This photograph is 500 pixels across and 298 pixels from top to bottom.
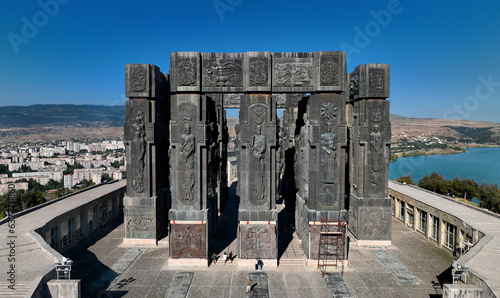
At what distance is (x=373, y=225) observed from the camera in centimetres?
1977

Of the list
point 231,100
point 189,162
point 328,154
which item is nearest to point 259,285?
point 189,162

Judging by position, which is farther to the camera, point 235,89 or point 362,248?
point 362,248

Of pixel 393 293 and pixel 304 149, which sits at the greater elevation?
pixel 304 149

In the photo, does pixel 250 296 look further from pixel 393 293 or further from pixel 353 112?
pixel 353 112

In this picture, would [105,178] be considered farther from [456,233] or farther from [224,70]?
[456,233]

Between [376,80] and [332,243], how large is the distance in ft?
40.1

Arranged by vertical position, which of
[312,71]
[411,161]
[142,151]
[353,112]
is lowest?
[411,161]

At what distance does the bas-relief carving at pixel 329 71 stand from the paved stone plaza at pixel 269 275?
470 inches

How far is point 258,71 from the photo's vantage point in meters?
15.8

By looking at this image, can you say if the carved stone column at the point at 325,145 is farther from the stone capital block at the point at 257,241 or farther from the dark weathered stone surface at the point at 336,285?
the stone capital block at the point at 257,241

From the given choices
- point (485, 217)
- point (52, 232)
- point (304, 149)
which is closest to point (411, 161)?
point (485, 217)

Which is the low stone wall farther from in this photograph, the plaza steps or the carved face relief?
the plaza steps

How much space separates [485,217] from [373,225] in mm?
8340

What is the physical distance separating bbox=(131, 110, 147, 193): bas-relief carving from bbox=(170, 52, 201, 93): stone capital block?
5075 mm
